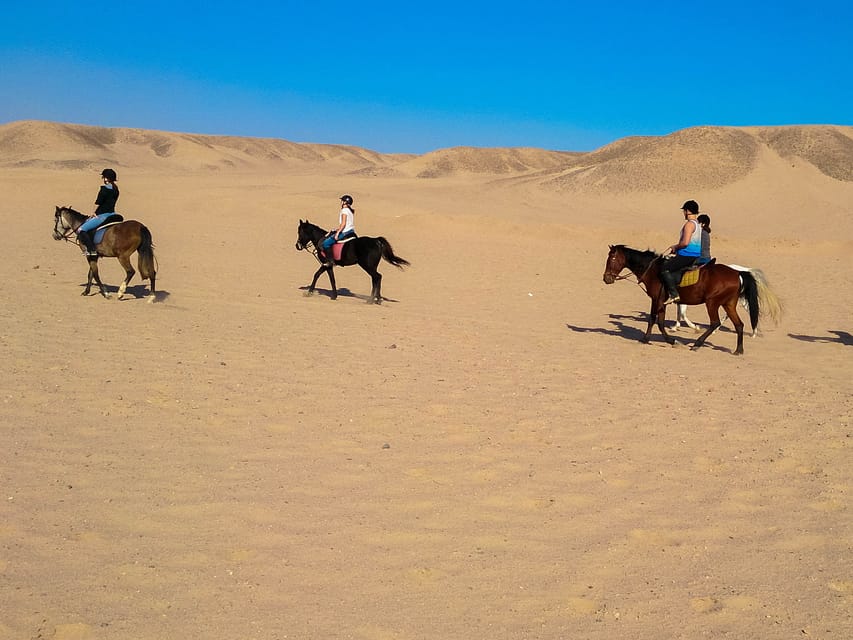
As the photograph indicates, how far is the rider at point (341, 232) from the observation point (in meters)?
14.3

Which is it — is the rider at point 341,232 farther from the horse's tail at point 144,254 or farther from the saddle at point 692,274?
the saddle at point 692,274

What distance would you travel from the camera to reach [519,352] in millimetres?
10734

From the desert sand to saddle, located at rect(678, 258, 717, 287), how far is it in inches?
45.4

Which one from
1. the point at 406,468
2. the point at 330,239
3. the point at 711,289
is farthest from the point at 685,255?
the point at 406,468

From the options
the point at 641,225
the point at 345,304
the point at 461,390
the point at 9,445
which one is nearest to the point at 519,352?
the point at 461,390

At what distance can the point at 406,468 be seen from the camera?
618cm

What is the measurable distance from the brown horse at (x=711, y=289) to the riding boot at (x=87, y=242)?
889 centimetres

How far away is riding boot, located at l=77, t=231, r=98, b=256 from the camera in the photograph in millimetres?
12641

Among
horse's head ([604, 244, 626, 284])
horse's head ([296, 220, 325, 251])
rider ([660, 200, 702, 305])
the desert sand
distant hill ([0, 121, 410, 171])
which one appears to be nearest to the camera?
the desert sand

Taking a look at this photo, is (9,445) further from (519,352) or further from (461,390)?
(519,352)

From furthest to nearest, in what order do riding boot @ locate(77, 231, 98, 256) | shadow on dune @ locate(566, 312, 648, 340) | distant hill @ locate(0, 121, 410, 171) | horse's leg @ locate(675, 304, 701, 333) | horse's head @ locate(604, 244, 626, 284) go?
distant hill @ locate(0, 121, 410, 171) < horse's leg @ locate(675, 304, 701, 333) < shadow on dune @ locate(566, 312, 648, 340) < riding boot @ locate(77, 231, 98, 256) < horse's head @ locate(604, 244, 626, 284)

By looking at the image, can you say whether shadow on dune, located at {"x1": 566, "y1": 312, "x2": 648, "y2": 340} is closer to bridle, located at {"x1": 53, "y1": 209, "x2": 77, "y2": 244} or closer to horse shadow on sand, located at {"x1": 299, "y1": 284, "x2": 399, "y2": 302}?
horse shadow on sand, located at {"x1": 299, "y1": 284, "x2": 399, "y2": 302}

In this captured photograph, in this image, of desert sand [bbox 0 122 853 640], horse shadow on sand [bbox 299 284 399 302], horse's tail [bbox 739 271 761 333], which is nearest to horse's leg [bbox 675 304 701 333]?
desert sand [bbox 0 122 853 640]

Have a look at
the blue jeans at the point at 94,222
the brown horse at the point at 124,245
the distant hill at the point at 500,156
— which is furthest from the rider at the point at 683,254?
the distant hill at the point at 500,156
